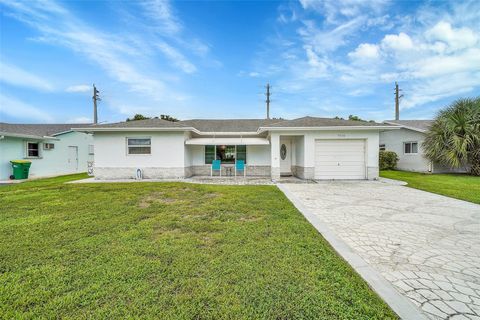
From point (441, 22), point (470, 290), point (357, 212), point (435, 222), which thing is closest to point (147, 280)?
point (470, 290)

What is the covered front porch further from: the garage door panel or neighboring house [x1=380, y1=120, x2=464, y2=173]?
neighboring house [x1=380, y1=120, x2=464, y2=173]

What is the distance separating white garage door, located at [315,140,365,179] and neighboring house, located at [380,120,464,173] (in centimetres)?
797

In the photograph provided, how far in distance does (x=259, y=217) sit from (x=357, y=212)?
12.4 ft

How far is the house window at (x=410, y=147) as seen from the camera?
2158 cm

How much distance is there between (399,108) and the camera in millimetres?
36812

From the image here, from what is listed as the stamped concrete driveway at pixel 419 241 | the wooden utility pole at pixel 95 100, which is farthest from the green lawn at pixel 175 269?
the wooden utility pole at pixel 95 100

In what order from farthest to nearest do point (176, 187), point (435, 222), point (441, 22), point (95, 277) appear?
1. point (441, 22)
2. point (176, 187)
3. point (435, 222)
4. point (95, 277)

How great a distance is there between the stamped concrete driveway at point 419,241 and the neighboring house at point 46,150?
2470 centimetres

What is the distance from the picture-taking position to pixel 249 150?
18.7 meters

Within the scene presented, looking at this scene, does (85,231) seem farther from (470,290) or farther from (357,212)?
(357,212)

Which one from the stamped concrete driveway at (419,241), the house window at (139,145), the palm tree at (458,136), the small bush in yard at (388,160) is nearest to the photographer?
the stamped concrete driveway at (419,241)

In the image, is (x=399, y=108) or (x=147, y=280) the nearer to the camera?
(x=147, y=280)

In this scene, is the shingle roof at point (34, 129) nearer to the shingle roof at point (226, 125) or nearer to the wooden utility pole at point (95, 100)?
the wooden utility pole at point (95, 100)

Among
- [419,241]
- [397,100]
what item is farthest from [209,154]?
[397,100]
